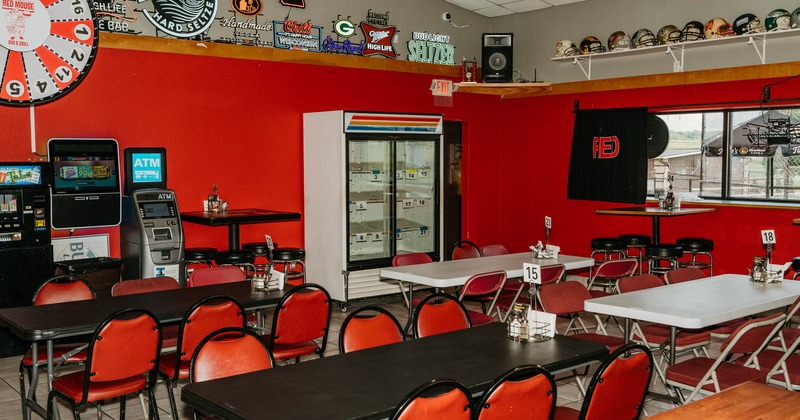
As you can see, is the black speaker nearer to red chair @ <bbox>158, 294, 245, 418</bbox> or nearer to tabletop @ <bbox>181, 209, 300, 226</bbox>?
tabletop @ <bbox>181, 209, 300, 226</bbox>

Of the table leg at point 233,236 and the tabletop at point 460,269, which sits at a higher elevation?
the table leg at point 233,236

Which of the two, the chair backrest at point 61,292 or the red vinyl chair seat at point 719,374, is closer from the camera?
the red vinyl chair seat at point 719,374

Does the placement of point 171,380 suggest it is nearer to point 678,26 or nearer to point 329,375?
point 329,375

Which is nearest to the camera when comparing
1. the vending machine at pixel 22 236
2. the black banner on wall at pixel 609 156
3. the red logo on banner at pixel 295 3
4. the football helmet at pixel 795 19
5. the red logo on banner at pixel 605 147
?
the vending machine at pixel 22 236

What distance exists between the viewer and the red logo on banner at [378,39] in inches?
369

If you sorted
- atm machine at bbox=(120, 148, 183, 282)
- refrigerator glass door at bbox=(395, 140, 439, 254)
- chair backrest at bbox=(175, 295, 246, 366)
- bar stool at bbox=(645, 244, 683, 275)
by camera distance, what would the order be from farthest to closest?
refrigerator glass door at bbox=(395, 140, 439, 254) → bar stool at bbox=(645, 244, 683, 275) → atm machine at bbox=(120, 148, 183, 282) → chair backrest at bbox=(175, 295, 246, 366)

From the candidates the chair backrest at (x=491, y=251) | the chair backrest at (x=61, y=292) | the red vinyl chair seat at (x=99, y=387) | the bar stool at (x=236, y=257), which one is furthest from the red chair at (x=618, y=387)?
the bar stool at (x=236, y=257)

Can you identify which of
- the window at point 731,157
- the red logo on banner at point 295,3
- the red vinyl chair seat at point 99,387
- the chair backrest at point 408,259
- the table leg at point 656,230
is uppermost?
the red logo on banner at point 295,3

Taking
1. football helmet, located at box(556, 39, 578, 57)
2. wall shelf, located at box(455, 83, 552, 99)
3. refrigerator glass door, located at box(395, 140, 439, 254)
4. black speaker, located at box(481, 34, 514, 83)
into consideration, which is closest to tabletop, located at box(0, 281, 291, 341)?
refrigerator glass door, located at box(395, 140, 439, 254)

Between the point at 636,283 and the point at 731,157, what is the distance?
4.05 metres

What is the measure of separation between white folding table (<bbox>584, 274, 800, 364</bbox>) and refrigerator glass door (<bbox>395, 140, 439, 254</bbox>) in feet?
13.0

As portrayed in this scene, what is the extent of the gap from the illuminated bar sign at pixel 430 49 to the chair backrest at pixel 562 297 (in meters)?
5.12

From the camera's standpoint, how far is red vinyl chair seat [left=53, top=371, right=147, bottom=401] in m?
4.03

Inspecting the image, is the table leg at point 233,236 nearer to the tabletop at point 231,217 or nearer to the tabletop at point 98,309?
the tabletop at point 231,217
